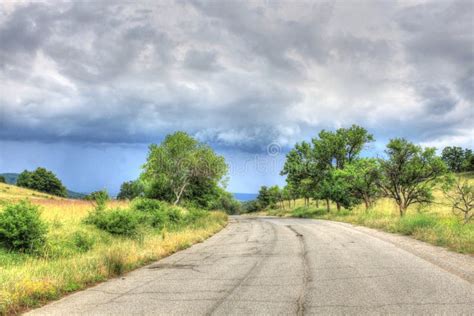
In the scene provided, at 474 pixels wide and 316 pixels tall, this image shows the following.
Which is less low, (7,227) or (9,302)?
(7,227)

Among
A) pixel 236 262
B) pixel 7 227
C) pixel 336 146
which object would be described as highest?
pixel 336 146

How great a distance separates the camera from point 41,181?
102 m

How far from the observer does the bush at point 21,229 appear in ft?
36.6

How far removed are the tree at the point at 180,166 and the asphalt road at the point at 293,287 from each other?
30.7 m

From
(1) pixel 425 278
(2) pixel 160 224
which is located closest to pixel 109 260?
(1) pixel 425 278

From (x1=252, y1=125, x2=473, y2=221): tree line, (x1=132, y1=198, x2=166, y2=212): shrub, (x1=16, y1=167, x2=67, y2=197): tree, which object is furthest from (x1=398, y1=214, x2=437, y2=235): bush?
(x1=16, y1=167, x2=67, y2=197): tree

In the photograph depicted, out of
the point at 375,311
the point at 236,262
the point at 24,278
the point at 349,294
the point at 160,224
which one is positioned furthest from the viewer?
the point at 160,224

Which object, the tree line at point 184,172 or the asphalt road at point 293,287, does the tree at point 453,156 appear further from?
the asphalt road at point 293,287

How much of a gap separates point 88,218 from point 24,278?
1035 cm

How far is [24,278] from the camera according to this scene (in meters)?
7.46

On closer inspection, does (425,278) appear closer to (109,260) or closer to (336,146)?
(109,260)

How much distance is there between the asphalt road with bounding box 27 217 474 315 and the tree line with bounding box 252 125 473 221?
48.2 ft

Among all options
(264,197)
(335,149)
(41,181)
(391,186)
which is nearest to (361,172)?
(391,186)

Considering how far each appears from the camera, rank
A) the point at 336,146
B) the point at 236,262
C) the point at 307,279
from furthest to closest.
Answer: the point at 336,146 → the point at 236,262 → the point at 307,279
